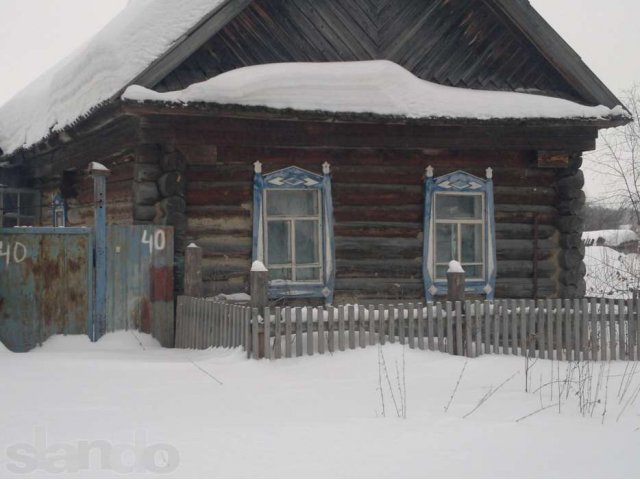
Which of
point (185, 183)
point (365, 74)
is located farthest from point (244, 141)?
point (365, 74)

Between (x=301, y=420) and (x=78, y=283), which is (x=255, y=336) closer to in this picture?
(x=301, y=420)

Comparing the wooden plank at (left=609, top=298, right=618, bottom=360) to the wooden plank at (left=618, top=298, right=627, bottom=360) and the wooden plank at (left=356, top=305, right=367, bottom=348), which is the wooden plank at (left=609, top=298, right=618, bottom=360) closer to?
the wooden plank at (left=618, top=298, right=627, bottom=360)

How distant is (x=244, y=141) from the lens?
1111 centimetres

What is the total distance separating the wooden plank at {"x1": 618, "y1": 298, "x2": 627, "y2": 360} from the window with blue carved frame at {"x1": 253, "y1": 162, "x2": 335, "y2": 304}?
13.4 feet

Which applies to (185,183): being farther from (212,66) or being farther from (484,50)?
(484,50)

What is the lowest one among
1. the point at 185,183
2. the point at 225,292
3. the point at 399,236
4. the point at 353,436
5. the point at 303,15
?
the point at 353,436

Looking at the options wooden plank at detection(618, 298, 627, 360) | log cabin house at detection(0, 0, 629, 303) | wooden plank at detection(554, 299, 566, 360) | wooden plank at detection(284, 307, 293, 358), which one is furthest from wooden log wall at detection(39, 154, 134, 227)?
wooden plank at detection(618, 298, 627, 360)

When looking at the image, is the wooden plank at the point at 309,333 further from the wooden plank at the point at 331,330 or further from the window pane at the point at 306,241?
the window pane at the point at 306,241

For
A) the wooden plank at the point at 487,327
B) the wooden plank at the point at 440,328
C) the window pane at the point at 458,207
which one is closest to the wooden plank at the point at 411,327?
the wooden plank at the point at 440,328

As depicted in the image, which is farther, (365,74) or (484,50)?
(484,50)

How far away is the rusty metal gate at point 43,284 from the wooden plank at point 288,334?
9.67ft

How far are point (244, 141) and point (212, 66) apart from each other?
4.06ft

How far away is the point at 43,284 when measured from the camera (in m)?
9.66

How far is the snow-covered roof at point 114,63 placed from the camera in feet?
35.6
